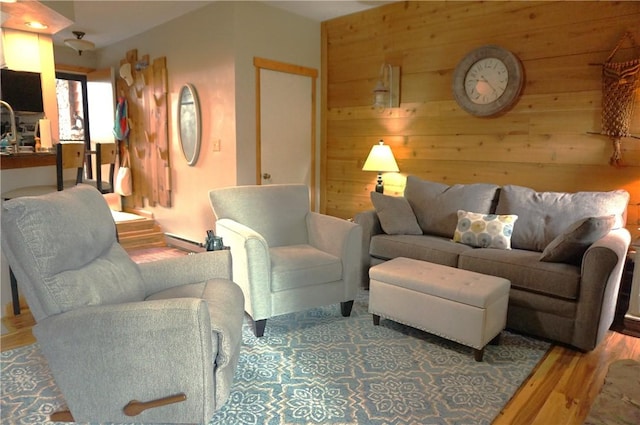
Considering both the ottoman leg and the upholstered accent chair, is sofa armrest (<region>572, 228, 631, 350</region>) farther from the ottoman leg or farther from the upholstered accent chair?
the upholstered accent chair

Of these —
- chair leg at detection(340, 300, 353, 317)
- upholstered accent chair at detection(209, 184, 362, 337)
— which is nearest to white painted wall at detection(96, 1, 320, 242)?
upholstered accent chair at detection(209, 184, 362, 337)

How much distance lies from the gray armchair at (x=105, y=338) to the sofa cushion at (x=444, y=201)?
2280 millimetres

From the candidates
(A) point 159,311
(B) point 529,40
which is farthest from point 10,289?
(B) point 529,40

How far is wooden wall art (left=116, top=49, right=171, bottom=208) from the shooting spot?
513cm

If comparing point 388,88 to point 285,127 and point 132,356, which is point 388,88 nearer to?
point 285,127

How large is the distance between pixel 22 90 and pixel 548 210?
15.8 feet

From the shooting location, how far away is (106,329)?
152 centimetres

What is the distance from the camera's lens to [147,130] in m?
5.45

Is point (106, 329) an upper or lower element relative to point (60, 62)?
lower

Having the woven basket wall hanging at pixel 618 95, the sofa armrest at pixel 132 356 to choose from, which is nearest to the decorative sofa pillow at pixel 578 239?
the woven basket wall hanging at pixel 618 95

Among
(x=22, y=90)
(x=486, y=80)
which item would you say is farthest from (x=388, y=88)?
(x=22, y=90)

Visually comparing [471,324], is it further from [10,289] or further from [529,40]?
[10,289]

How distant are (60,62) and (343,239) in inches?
218

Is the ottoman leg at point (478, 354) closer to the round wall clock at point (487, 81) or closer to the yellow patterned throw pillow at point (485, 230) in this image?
the yellow patterned throw pillow at point (485, 230)
